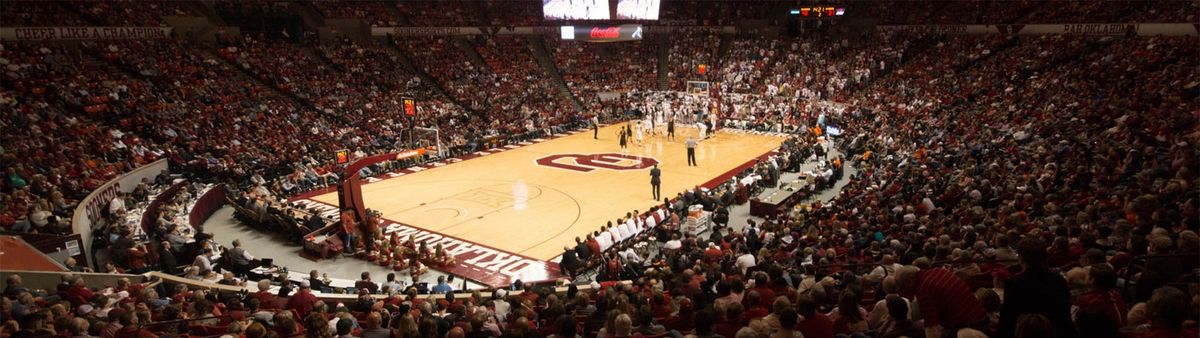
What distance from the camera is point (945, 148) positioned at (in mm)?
19938

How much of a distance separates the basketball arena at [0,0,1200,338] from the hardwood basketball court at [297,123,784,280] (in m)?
0.18

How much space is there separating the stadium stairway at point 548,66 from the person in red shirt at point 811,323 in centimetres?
3753

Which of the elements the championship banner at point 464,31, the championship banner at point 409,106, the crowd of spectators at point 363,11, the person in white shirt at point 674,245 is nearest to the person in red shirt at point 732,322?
the person in white shirt at point 674,245

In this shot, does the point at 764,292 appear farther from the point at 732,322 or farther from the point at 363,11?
the point at 363,11

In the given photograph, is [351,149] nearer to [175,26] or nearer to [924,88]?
[175,26]

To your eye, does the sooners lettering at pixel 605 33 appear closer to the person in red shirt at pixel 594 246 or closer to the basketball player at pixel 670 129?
the basketball player at pixel 670 129

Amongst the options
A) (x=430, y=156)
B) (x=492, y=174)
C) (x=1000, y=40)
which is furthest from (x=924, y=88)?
(x=430, y=156)

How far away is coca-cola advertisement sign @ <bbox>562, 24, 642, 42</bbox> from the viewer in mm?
45906

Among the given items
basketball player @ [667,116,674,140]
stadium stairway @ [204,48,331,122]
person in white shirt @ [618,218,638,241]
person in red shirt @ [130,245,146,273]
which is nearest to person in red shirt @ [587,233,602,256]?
person in white shirt @ [618,218,638,241]

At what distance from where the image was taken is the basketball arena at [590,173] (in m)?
7.21

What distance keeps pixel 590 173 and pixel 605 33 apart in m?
22.6

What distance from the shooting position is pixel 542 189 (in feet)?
74.7

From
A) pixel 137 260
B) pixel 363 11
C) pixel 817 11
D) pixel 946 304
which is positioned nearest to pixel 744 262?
pixel 946 304

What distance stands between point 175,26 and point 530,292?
3177 centimetres
